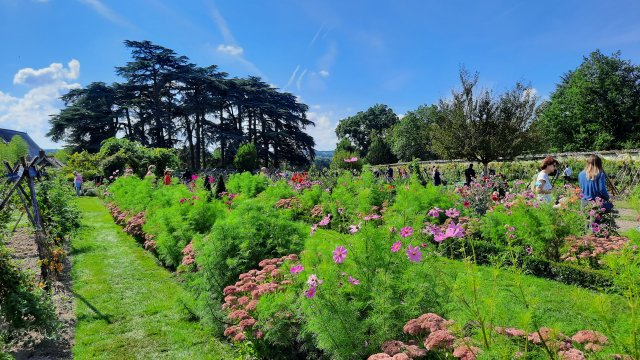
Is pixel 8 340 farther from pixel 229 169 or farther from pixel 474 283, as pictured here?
pixel 229 169

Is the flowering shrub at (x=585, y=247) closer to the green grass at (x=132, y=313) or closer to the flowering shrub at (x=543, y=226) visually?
the flowering shrub at (x=543, y=226)

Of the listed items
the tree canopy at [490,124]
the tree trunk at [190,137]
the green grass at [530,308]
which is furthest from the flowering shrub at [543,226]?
the tree trunk at [190,137]

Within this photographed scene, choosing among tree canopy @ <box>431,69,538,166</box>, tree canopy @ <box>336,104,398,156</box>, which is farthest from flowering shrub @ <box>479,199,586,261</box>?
tree canopy @ <box>336,104,398,156</box>

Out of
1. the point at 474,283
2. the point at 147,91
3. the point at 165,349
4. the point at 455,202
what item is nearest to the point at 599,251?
the point at 455,202

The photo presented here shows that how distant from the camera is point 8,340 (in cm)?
362

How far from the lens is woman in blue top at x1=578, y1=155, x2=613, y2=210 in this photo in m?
6.36

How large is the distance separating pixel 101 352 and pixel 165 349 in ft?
1.89

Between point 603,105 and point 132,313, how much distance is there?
3998 cm

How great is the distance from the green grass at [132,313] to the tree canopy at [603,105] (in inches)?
1319

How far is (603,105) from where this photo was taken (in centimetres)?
3441

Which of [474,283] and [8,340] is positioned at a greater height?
[474,283]

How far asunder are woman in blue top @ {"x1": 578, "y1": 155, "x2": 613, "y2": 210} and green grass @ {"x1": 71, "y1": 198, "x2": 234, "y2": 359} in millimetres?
5850

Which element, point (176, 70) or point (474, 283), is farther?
point (176, 70)

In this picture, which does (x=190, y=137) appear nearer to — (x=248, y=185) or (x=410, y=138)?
(x=410, y=138)
